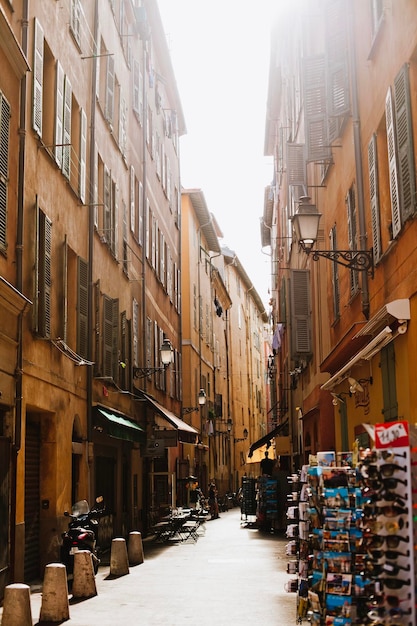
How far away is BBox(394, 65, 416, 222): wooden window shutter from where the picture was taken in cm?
940

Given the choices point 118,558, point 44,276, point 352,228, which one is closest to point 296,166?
point 352,228

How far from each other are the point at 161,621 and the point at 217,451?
127ft

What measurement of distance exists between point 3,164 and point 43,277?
91.7 inches

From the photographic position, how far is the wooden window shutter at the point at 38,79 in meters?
14.0

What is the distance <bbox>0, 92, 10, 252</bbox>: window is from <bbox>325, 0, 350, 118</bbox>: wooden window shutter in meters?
5.06

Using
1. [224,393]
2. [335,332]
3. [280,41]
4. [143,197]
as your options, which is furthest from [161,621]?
[224,393]

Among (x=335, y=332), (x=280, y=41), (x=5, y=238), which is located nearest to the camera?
(x=5, y=238)

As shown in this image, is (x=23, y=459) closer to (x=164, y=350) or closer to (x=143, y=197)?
(x=164, y=350)

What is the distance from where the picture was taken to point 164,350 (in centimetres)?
2323

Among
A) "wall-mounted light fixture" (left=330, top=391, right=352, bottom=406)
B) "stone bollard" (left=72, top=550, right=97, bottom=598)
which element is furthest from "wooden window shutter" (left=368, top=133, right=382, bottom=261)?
"stone bollard" (left=72, top=550, right=97, bottom=598)

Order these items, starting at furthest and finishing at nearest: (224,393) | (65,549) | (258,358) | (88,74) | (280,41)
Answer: (258,358)
(224,393)
(280,41)
(88,74)
(65,549)

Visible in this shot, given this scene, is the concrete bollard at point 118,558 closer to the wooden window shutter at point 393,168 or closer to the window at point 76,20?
the wooden window shutter at point 393,168

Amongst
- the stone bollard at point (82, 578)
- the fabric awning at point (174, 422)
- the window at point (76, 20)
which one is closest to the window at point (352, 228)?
the stone bollard at point (82, 578)

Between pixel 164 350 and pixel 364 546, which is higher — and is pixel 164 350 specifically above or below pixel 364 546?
above
